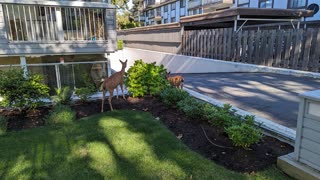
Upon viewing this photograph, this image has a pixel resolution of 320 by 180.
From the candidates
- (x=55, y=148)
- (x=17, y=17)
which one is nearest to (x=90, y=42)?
(x=17, y=17)

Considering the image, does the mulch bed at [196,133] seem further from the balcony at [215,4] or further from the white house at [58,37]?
the balcony at [215,4]

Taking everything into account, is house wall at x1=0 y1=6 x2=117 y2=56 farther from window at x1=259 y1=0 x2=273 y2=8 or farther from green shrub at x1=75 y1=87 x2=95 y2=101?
window at x1=259 y1=0 x2=273 y2=8

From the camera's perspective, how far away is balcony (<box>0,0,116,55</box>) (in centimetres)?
750

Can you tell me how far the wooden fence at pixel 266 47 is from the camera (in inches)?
329

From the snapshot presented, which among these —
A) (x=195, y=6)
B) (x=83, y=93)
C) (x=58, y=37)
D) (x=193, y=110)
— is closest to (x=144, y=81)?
(x=83, y=93)

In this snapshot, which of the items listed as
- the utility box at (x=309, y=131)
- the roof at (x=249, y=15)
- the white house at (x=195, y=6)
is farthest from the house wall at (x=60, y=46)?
the white house at (x=195, y=6)

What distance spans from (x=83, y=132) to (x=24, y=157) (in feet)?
3.17

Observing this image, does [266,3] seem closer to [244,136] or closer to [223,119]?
[223,119]

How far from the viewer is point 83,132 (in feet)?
13.3

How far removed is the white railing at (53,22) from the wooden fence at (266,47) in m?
5.89

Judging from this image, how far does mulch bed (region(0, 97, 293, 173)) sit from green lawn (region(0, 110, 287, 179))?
0.49ft

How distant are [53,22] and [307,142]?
7900mm

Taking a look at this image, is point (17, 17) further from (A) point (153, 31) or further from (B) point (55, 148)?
(A) point (153, 31)

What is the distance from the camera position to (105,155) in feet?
10.7
